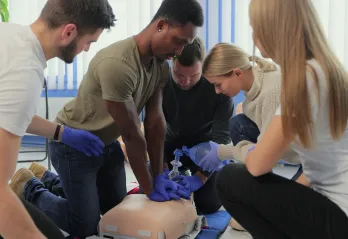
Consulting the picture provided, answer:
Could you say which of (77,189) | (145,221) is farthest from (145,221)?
(77,189)

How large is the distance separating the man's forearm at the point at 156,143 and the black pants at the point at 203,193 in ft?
0.82

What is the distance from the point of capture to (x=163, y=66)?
1659mm

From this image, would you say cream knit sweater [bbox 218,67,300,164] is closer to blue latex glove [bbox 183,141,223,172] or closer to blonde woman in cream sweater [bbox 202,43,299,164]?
blonde woman in cream sweater [bbox 202,43,299,164]

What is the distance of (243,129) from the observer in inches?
70.6

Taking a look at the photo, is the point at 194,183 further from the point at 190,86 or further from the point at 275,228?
the point at 275,228

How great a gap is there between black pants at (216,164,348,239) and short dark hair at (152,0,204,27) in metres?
0.54

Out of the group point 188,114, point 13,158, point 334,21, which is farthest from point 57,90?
point 13,158

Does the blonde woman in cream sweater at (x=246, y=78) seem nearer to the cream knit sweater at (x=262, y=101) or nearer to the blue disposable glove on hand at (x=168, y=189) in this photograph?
the cream knit sweater at (x=262, y=101)

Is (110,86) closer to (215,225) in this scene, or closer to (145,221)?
(145,221)

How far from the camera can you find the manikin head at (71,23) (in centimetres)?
100

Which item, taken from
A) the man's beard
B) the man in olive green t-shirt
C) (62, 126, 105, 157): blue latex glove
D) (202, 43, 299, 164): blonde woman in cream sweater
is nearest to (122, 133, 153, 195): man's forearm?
the man in olive green t-shirt

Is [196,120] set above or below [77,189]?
above

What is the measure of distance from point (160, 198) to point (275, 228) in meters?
0.52

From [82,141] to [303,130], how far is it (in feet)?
2.70
